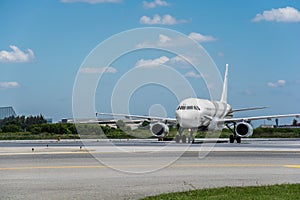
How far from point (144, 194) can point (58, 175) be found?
4532 mm

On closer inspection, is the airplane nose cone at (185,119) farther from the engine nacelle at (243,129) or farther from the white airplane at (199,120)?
the engine nacelle at (243,129)

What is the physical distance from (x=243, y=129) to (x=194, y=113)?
4.14 meters

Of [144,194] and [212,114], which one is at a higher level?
[212,114]

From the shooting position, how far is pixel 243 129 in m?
40.7

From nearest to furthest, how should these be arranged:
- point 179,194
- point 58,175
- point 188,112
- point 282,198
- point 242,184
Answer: point 282,198, point 179,194, point 242,184, point 58,175, point 188,112

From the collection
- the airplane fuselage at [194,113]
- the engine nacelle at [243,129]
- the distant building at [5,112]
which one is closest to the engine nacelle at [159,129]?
the airplane fuselage at [194,113]

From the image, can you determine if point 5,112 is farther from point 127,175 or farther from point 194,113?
point 127,175

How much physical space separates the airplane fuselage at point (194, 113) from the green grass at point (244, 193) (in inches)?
1047

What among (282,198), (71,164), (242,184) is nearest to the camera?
(282,198)

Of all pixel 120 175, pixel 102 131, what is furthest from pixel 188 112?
pixel 102 131

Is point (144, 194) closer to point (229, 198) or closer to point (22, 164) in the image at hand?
point (229, 198)

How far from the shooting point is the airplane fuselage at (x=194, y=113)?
39.1 metres

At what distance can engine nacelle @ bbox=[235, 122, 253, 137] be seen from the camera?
40.2 m

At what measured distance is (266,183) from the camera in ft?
44.4
